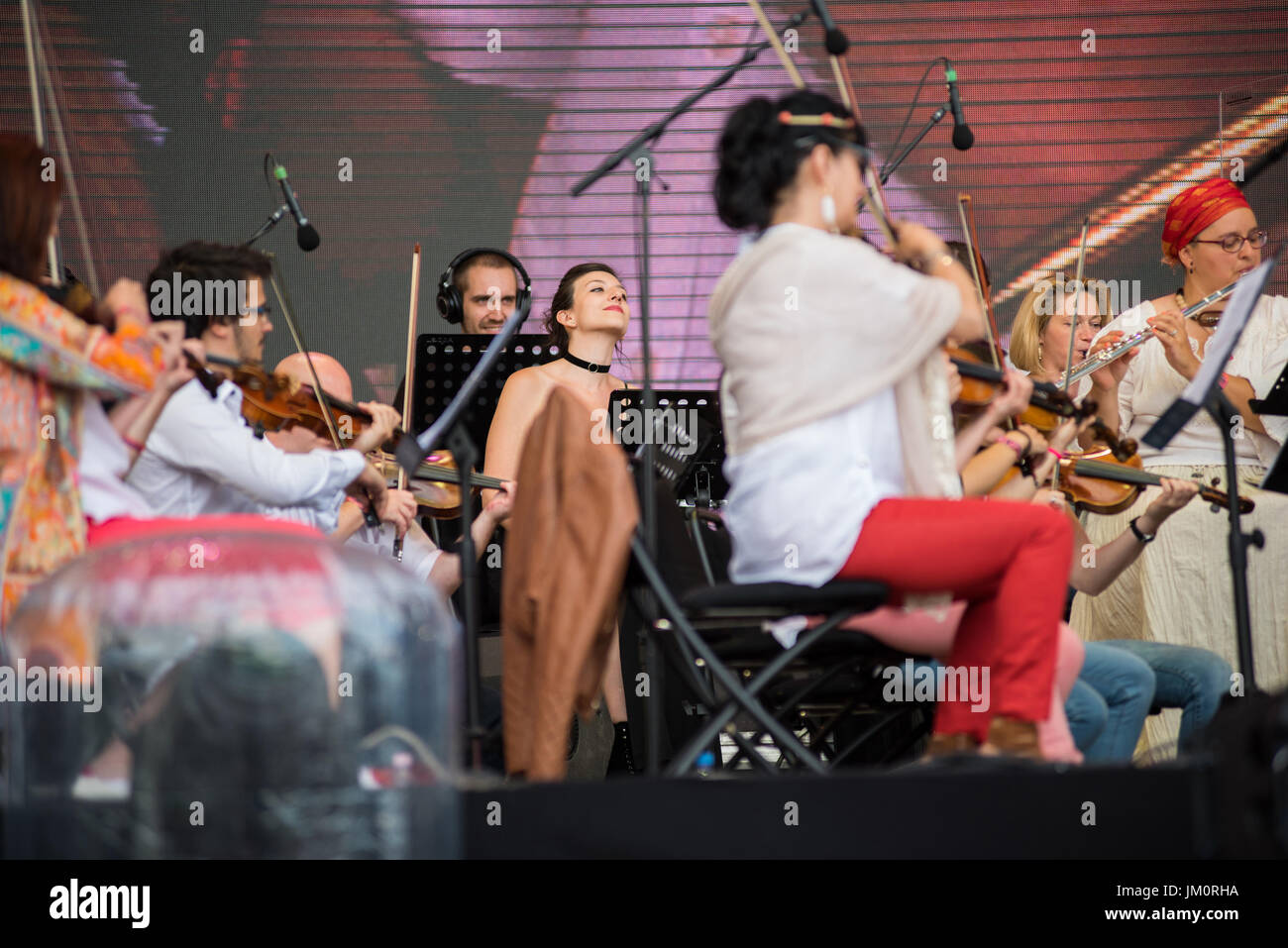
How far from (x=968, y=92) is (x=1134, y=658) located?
293 centimetres

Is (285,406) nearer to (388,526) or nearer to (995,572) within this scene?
(388,526)

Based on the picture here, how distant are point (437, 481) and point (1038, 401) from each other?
Answer: 56.1 inches

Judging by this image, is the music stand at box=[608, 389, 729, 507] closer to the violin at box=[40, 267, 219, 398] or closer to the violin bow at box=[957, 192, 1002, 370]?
the violin bow at box=[957, 192, 1002, 370]

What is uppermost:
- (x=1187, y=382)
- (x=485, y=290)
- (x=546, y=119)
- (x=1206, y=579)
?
(x=546, y=119)

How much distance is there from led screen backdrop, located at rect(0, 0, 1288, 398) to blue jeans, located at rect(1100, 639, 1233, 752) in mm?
2368

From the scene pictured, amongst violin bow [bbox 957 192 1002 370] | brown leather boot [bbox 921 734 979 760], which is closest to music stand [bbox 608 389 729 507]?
violin bow [bbox 957 192 1002 370]

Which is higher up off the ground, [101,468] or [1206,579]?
[101,468]

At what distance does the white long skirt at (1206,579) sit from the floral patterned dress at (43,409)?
239 cm

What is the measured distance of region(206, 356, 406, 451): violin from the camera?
3148 millimetres

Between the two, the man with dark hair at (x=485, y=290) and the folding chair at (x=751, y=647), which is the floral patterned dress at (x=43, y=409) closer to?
the folding chair at (x=751, y=647)

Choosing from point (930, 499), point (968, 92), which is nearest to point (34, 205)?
point (930, 499)

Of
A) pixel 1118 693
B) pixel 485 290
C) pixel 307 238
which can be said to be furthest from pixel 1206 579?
pixel 307 238

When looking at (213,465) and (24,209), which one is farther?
(213,465)

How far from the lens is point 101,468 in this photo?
8.25 feet
